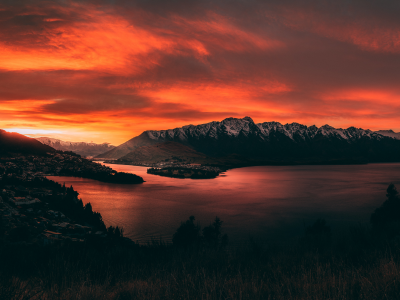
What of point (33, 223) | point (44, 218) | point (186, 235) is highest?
point (186, 235)

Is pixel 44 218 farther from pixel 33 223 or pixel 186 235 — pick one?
pixel 186 235

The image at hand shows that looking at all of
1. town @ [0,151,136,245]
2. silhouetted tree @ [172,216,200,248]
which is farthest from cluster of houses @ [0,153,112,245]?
silhouetted tree @ [172,216,200,248]

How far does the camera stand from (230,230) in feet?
166

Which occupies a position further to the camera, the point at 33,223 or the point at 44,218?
the point at 44,218

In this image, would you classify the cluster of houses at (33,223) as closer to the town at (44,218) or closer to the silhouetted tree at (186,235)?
the town at (44,218)

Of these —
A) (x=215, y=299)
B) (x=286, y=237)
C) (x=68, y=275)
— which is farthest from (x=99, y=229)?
(x=215, y=299)

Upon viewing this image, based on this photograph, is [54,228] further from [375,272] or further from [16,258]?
[375,272]

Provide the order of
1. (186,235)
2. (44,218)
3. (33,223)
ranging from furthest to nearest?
(44,218) < (33,223) < (186,235)

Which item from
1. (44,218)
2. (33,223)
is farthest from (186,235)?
(44,218)

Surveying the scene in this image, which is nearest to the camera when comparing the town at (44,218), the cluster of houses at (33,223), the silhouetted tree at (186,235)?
the cluster of houses at (33,223)

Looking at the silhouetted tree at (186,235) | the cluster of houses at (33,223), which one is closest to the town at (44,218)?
the cluster of houses at (33,223)

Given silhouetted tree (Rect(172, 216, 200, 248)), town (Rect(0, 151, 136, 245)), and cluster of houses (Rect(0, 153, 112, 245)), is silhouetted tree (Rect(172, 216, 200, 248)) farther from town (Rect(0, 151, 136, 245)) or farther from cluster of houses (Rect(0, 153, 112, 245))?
cluster of houses (Rect(0, 153, 112, 245))

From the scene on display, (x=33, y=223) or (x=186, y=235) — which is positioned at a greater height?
(x=186, y=235)

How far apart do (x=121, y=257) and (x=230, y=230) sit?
40.8 m
